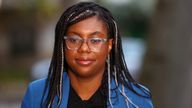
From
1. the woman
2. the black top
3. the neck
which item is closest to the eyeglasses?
the woman

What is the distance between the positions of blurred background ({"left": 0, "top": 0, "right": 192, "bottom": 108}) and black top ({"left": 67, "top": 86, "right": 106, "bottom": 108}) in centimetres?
559

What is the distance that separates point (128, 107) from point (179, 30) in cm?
603

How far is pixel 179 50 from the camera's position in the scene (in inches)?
417

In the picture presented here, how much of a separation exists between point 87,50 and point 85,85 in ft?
0.97

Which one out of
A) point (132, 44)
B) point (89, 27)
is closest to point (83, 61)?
point (89, 27)

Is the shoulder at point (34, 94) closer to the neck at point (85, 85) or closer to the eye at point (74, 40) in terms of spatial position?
the neck at point (85, 85)

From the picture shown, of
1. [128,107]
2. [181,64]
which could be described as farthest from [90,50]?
[181,64]

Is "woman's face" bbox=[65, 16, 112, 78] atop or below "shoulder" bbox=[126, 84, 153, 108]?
atop

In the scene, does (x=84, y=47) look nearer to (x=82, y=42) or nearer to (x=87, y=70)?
(x=82, y=42)

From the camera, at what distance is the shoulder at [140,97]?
476cm

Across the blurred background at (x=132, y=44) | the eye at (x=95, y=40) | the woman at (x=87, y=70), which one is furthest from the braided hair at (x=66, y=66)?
the blurred background at (x=132, y=44)

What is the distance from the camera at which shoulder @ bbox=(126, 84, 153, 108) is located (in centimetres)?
476

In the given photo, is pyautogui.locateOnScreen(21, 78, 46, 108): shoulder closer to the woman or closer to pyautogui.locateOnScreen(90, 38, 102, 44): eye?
the woman

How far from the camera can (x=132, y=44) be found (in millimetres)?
29531
